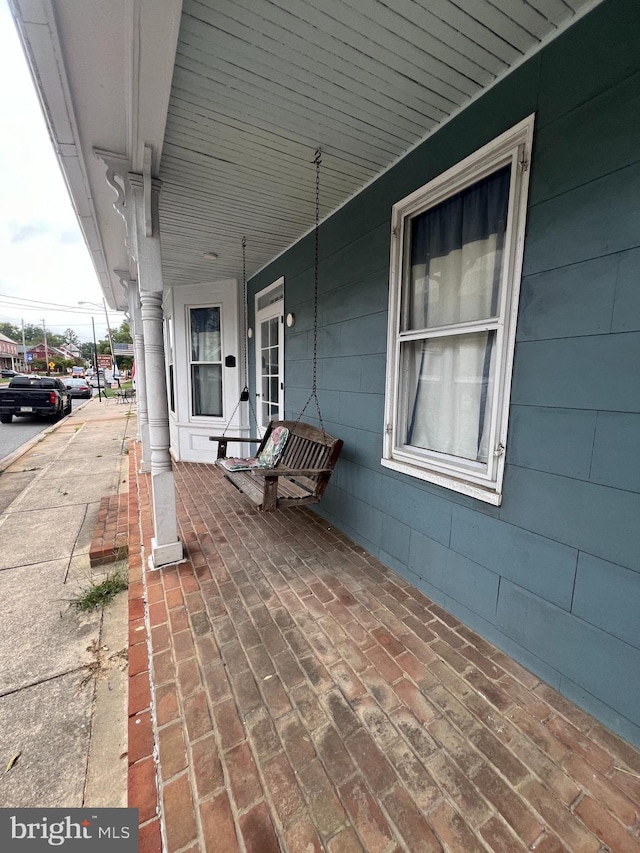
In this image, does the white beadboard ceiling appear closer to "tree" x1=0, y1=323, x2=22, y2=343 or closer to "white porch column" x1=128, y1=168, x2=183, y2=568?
"white porch column" x1=128, y1=168, x2=183, y2=568

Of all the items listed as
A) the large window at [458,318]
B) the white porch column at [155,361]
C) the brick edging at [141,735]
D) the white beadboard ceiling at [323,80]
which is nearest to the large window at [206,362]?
the white beadboard ceiling at [323,80]

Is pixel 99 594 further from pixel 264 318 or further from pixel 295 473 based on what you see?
pixel 264 318

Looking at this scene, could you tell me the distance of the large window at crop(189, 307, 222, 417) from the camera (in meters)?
4.99

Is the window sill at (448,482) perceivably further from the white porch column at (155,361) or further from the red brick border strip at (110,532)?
the red brick border strip at (110,532)

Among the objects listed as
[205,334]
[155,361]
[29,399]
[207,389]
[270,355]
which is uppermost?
[205,334]

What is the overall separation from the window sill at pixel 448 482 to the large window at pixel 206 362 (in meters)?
3.45

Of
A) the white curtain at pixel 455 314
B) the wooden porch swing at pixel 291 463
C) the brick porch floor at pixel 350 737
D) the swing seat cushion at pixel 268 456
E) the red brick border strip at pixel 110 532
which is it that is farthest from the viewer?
the swing seat cushion at pixel 268 456

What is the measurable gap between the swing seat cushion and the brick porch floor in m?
1.08

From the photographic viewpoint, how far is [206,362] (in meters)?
5.07

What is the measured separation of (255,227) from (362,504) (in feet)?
8.70

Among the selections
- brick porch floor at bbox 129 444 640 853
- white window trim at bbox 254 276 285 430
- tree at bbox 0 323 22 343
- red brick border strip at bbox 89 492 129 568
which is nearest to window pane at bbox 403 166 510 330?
brick porch floor at bbox 129 444 640 853

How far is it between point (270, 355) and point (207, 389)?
135 centimetres

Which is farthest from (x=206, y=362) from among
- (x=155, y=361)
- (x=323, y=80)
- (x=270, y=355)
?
(x=323, y=80)

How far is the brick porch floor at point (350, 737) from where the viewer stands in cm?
101
